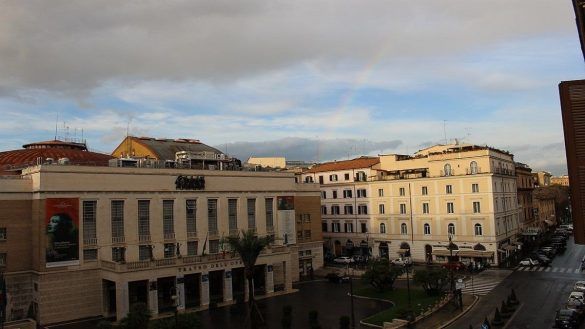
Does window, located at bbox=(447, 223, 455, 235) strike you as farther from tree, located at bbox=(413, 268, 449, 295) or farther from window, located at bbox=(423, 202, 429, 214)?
tree, located at bbox=(413, 268, 449, 295)

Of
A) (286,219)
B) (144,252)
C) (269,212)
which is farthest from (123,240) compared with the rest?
(286,219)

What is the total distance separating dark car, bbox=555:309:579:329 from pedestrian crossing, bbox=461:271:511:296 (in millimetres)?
15535

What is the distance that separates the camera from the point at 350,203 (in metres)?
95.8

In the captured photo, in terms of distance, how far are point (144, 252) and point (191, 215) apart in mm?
7705

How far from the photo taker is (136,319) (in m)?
37.2

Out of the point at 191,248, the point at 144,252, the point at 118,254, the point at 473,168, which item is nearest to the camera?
the point at 118,254

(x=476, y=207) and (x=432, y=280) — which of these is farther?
(x=476, y=207)

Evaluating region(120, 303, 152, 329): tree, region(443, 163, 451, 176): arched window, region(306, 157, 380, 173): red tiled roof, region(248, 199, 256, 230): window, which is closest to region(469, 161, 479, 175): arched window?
region(443, 163, 451, 176): arched window

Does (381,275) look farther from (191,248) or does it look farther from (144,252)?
(144,252)

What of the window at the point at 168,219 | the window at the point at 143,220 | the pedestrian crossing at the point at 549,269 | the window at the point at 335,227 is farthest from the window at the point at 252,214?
the pedestrian crossing at the point at 549,269

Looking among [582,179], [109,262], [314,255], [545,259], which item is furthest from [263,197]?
[582,179]

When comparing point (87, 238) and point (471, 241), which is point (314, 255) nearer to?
point (471, 241)

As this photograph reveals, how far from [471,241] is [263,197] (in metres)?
33.5

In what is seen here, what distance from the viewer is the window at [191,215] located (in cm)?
6438
